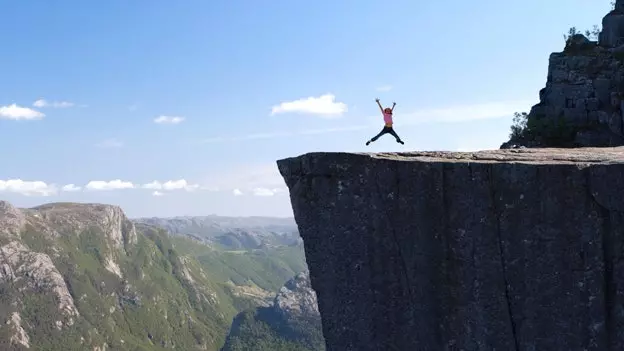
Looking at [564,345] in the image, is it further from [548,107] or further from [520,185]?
[548,107]

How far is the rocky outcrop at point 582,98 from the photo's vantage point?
1725 inches

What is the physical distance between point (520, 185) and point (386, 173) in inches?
173

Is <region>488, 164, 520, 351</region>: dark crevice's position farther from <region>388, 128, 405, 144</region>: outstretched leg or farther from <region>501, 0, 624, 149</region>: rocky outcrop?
<region>501, 0, 624, 149</region>: rocky outcrop

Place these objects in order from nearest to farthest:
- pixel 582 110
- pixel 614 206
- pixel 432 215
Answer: pixel 614 206, pixel 432 215, pixel 582 110

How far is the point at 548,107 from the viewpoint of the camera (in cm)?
4947

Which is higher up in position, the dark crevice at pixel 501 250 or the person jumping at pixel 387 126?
the person jumping at pixel 387 126

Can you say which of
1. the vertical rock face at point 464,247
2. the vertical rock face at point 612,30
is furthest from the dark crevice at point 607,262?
the vertical rock face at point 612,30

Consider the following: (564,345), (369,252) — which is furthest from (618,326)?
(369,252)

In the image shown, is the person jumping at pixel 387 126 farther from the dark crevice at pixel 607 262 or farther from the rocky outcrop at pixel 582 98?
the rocky outcrop at pixel 582 98

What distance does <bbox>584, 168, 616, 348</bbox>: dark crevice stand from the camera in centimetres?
1480

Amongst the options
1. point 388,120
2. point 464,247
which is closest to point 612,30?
point 388,120

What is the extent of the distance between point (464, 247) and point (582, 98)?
3785 cm

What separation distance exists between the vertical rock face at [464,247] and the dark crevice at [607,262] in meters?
0.03

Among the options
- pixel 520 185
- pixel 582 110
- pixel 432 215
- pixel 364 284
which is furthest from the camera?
pixel 582 110
